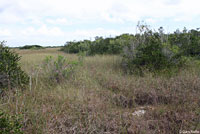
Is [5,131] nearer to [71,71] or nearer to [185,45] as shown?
[71,71]

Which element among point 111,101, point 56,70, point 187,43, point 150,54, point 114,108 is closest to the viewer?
point 114,108

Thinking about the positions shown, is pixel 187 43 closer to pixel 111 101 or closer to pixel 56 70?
pixel 111 101

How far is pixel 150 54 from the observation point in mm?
6332

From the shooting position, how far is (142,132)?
8.77 feet

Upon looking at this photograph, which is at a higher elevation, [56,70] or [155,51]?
[155,51]

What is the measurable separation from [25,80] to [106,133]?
2.98m

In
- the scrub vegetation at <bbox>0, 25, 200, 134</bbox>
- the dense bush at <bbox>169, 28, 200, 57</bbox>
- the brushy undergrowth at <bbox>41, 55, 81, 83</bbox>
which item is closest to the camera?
the scrub vegetation at <bbox>0, 25, 200, 134</bbox>

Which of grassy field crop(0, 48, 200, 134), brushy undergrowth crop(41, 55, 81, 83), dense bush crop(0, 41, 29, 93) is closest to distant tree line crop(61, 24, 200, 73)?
grassy field crop(0, 48, 200, 134)

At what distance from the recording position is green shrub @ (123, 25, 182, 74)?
616 centimetres

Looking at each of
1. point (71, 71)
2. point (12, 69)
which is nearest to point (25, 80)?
point (12, 69)

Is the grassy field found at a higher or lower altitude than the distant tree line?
lower

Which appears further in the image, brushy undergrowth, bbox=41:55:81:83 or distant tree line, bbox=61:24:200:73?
distant tree line, bbox=61:24:200:73

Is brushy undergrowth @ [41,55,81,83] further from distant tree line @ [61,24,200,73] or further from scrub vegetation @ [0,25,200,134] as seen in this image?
distant tree line @ [61,24,200,73]

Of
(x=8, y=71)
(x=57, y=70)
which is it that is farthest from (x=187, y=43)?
(x=8, y=71)
